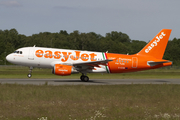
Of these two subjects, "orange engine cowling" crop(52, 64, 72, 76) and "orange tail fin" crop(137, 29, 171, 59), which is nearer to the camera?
"orange engine cowling" crop(52, 64, 72, 76)

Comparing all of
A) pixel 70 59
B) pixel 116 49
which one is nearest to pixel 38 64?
pixel 70 59

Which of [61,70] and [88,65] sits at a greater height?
[88,65]

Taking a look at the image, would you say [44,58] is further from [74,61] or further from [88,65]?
[88,65]

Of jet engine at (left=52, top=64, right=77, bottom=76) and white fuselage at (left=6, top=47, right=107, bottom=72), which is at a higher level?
white fuselage at (left=6, top=47, right=107, bottom=72)

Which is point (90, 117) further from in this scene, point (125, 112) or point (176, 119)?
point (176, 119)

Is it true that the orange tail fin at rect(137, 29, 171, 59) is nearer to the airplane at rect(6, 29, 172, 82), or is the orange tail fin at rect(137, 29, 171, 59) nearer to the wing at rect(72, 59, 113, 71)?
the airplane at rect(6, 29, 172, 82)

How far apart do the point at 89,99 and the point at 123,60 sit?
17.5 m

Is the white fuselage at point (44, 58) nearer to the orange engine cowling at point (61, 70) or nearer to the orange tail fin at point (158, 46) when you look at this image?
the orange engine cowling at point (61, 70)

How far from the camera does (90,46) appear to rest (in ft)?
411

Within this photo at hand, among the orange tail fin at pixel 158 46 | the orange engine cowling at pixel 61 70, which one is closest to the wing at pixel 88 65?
the orange engine cowling at pixel 61 70

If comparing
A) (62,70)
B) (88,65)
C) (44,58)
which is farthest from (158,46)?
(44,58)

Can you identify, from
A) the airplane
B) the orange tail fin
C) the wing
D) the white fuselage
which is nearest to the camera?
the wing

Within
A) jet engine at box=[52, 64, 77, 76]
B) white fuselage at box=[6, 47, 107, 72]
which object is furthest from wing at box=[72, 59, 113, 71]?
jet engine at box=[52, 64, 77, 76]

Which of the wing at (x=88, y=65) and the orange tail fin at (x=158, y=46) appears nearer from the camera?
the wing at (x=88, y=65)
